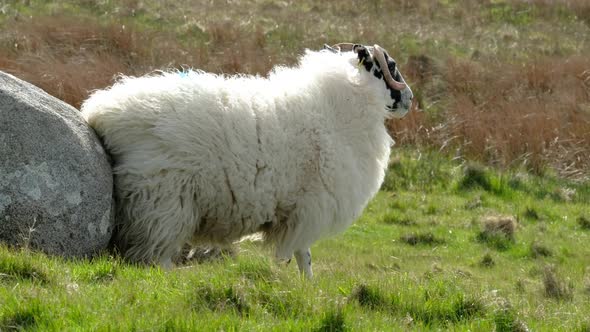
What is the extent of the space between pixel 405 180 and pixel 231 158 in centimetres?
706

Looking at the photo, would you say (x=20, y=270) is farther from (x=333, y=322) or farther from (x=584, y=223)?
(x=584, y=223)

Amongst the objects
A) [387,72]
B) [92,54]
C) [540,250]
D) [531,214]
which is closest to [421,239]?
[540,250]

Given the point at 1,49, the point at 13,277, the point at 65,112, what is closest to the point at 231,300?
the point at 13,277

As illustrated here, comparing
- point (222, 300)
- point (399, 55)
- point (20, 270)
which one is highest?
point (20, 270)

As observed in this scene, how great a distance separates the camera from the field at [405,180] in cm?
556

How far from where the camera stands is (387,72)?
913 cm

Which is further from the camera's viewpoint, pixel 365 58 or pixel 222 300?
pixel 365 58

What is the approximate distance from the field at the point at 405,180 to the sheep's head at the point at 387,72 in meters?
1.64

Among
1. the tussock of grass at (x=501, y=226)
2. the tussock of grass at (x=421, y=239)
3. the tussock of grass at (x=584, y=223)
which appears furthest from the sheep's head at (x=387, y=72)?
the tussock of grass at (x=584, y=223)

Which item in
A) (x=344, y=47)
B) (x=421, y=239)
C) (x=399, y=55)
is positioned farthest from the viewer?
(x=399, y=55)

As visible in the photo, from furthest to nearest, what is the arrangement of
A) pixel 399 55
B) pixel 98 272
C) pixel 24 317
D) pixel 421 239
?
pixel 399 55 < pixel 421 239 < pixel 98 272 < pixel 24 317

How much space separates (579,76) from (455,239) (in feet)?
25.6

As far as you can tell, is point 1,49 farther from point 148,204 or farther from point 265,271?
point 265,271

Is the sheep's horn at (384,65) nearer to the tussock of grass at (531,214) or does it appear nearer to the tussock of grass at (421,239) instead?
the tussock of grass at (421,239)
